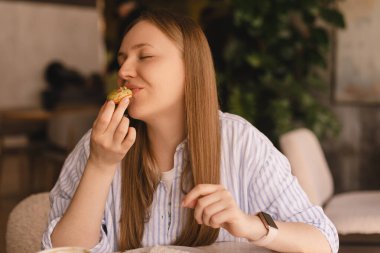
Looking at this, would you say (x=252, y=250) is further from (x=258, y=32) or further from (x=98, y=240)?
(x=258, y=32)

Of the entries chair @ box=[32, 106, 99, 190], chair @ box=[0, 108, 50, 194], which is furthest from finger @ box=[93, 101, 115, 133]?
chair @ box=[0, 108, 50, 194]

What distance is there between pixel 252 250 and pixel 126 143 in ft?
1.20

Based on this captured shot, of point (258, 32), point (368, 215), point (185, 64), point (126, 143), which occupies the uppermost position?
point (258, 32)

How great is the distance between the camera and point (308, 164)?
2787mm

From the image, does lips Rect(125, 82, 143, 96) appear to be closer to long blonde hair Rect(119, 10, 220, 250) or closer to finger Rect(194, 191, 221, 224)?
long blonde hair Rect(119, 10, 220, 250)

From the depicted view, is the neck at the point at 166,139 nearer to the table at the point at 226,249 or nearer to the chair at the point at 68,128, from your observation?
the table at the point at 226,249

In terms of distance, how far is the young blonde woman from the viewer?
4.36 ft

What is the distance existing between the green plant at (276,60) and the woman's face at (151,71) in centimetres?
264

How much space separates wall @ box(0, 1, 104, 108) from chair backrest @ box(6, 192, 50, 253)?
6175 mm

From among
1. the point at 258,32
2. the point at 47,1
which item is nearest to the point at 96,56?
the point at 47,1

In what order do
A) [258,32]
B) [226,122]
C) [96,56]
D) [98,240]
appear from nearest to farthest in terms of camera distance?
[98,240] → [226,122] → [258,32] → [96,56]

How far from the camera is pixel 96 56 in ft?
28.6

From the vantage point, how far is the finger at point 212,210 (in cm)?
108

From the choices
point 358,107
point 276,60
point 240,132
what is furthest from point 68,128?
point 240,132
